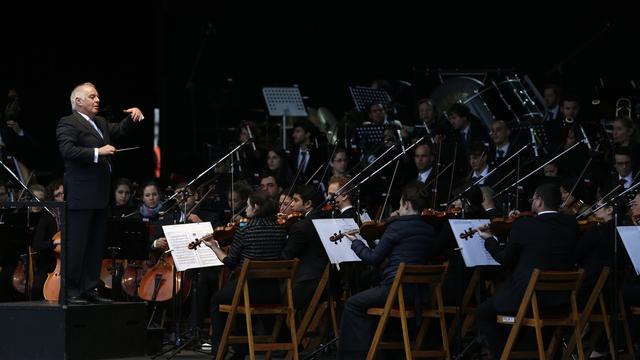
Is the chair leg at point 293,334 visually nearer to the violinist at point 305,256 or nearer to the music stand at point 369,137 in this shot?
the violinist at point 305,256

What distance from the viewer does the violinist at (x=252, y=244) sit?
8938 mm

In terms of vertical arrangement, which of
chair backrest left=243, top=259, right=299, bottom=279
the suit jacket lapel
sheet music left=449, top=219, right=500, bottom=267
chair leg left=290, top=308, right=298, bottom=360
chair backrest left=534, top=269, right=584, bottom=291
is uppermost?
the suit jacket lapel

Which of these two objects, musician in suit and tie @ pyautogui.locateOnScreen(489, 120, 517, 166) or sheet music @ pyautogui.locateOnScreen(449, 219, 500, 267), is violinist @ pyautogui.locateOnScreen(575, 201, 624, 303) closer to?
sheet music @ pyautogui.locateOnScreen(449, 219, 500, 267)

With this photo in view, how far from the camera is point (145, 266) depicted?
10.7 metres

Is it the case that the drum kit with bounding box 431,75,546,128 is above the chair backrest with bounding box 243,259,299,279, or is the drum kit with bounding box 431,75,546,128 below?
above

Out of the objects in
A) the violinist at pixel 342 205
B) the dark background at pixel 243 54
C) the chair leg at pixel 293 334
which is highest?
the dark background at pixel 243 54

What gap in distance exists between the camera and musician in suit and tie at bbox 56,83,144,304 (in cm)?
818

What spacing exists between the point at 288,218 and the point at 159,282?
1.65m

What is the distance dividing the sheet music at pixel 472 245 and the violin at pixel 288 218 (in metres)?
1.67

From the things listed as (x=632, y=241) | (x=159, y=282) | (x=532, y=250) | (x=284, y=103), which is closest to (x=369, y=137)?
(x=284, y=103)

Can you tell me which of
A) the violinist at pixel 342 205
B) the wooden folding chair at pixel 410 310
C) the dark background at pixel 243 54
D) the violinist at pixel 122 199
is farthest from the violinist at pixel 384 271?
the dark background at pixel 243 54

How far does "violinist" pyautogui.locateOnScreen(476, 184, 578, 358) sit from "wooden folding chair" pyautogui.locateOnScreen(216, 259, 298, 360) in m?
1.40

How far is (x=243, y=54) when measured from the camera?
1556cm

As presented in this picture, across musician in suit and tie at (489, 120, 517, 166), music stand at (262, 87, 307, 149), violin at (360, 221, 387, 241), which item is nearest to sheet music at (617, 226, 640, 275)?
violin at (360, 221, 387, 241)
